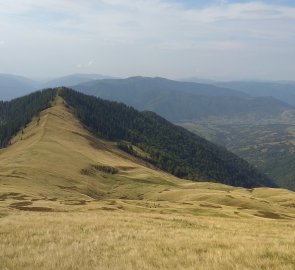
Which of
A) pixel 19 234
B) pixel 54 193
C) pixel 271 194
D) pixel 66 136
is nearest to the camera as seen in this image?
pixel 19 234

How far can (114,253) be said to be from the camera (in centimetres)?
1644

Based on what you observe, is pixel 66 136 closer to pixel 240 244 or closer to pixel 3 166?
pixel 3 166

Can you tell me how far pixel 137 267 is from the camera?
1386 cm

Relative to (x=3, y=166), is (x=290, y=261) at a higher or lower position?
higher

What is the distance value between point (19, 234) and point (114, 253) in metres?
7.47

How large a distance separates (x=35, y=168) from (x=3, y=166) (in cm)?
835

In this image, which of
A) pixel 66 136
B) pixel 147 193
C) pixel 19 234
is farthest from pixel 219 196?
pixel 66 136

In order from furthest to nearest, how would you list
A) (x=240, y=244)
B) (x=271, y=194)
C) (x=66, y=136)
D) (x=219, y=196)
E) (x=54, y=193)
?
(x=66, y=136)
(x=271, y=194)
(x=219, y=196)
(x=54, y=193)
(x=240, y=244)

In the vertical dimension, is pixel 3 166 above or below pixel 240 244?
below

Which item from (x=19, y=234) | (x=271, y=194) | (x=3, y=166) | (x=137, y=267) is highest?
(x=137, y=267)

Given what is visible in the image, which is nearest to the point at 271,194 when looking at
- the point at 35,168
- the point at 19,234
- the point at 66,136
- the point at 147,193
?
the point at 147,193

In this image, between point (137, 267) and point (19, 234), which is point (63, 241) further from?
point (137, 267)

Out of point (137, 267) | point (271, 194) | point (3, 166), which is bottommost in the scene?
point (271, 194)

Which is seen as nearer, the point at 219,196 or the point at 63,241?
the point at 63,241
